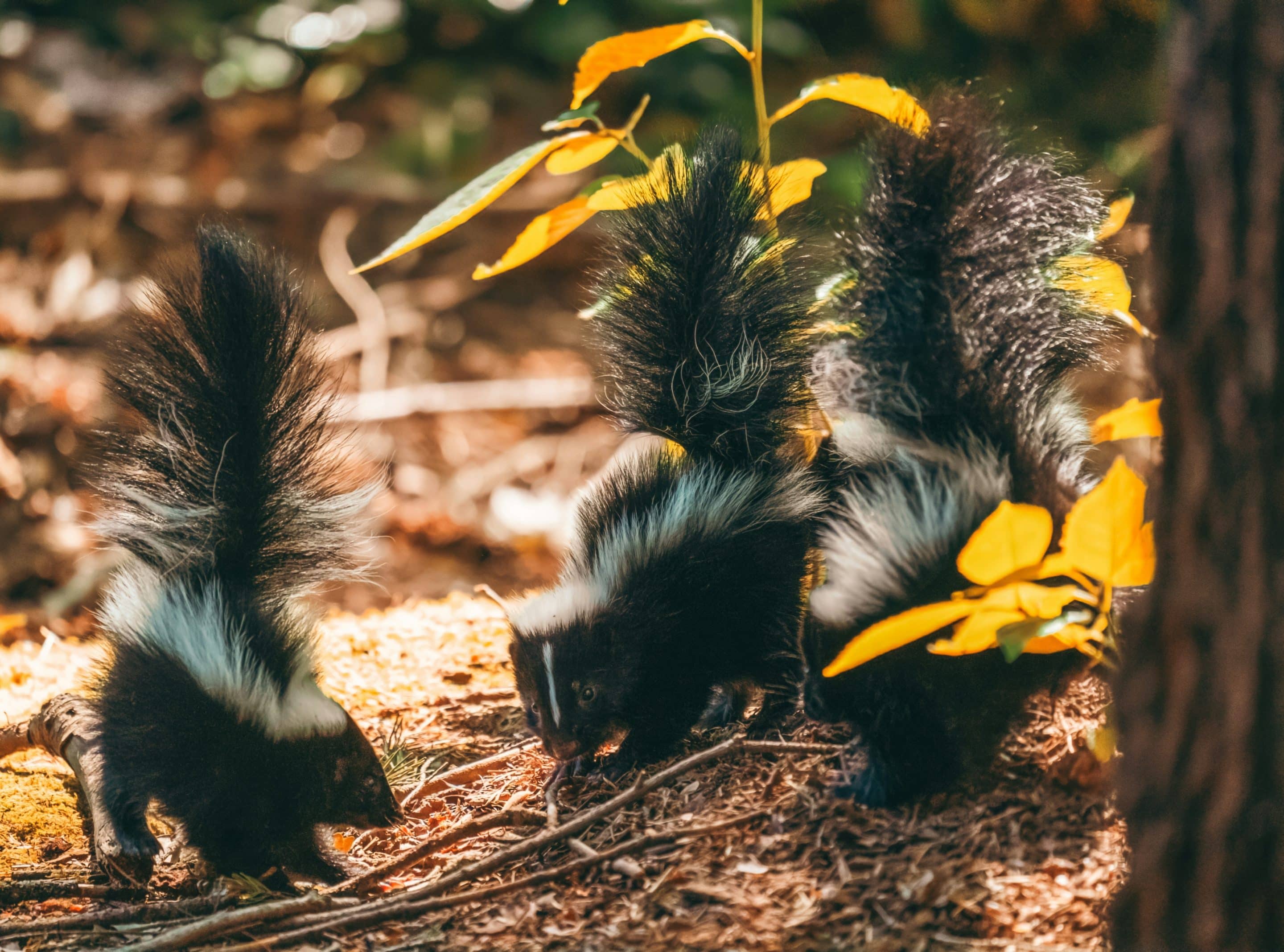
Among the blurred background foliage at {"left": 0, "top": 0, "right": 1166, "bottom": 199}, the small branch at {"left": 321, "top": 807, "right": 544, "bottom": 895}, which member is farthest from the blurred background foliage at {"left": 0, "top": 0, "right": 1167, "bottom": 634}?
the small branch at {"left": 321, "top": 807, "right": 544, "bottom": 895}

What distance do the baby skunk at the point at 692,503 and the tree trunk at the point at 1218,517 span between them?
4.27ft

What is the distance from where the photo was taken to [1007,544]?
1581 millimetres

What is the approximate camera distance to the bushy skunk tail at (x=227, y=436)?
2510mm

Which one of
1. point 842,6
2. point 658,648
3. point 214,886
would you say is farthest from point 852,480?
point 842,6

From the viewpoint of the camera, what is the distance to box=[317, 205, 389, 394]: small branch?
659 cm

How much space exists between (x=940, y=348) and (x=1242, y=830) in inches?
50.5

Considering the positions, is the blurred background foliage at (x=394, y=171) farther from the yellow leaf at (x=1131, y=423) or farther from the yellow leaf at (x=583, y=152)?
the yellow leaf at (x=1131, y=423)

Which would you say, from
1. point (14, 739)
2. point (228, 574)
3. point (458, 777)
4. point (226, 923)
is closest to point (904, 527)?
point (458, 777)

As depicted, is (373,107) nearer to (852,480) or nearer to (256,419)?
(256,419)

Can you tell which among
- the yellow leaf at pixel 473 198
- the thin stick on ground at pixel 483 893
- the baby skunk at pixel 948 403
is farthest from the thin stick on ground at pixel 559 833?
the yellow leaf at pixel 473 198

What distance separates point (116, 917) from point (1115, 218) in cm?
269

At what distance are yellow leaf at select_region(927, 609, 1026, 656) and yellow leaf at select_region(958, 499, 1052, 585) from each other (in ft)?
0.18

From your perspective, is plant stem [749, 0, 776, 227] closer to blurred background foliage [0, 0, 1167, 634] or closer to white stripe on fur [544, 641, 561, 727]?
white stripe on fur [544, 641, 561, 727]

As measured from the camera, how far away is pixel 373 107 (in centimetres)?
730
